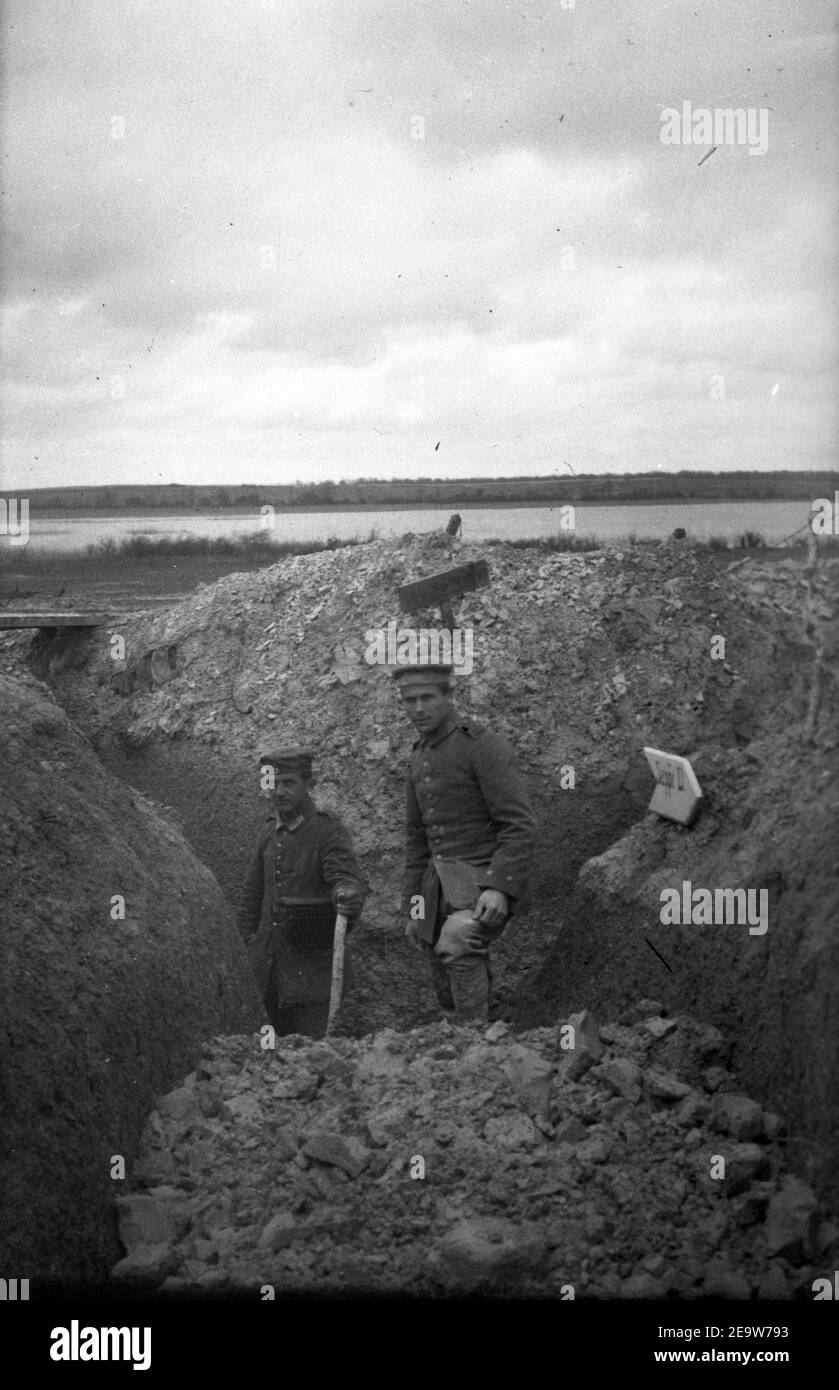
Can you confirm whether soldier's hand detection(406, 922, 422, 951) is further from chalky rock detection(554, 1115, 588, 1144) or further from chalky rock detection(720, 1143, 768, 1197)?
chalky rock detection(720, 1143, 768, 1197)

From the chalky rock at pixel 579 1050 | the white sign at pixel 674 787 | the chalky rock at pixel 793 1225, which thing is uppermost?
the white sign at pixel 674 787

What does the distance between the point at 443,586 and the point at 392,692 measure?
0.48 meters

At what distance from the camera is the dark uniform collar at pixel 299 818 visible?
4918 mm

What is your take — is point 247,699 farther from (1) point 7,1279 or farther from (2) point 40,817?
(1) point 7,1279

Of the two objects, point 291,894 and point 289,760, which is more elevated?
point 289,760

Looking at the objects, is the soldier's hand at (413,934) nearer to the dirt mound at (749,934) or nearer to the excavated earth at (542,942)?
the excavated earth at (542,942)

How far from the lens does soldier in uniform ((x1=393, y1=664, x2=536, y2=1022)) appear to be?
4.75m

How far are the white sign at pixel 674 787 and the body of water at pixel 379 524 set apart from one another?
34.4 inches

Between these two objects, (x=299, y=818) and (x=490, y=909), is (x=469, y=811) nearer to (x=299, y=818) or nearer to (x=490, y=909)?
(x=490, y=909)

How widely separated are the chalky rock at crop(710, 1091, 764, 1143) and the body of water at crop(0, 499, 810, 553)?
208 cm

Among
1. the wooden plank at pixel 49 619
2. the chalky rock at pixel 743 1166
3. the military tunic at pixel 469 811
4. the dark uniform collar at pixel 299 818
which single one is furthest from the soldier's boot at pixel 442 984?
the wooden plank at pixel 49 619

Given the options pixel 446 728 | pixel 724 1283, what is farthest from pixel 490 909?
pixel 724 1283

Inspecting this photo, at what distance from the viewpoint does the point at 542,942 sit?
5012 mm

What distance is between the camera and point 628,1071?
4246 mm
